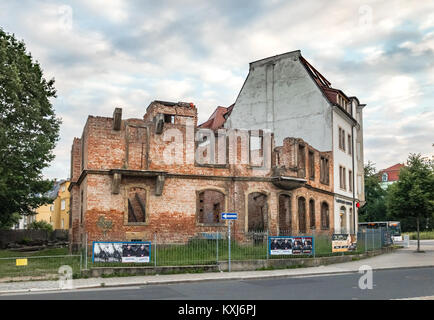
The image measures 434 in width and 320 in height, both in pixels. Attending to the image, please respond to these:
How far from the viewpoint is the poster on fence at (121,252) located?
18312 millimetres

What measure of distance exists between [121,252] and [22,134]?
16762 millimetres

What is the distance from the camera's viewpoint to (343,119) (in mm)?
36781

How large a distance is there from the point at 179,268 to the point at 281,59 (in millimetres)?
22790

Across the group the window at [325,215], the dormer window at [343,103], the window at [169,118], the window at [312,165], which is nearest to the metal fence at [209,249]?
the window at [312,165]

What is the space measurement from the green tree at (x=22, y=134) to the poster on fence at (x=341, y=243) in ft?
64.3

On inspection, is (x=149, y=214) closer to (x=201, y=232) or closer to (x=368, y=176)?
(x=201, y=232)

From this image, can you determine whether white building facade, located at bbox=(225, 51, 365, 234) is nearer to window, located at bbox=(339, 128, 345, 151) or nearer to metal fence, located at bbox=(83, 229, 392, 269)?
window, located at bbox=(339, 128, 345, 151)

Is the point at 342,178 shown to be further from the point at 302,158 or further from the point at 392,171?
the point at 392,171

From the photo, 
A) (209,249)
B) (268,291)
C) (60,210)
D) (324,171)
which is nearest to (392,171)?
(60,210)

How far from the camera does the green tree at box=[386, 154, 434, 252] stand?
32.8 meters

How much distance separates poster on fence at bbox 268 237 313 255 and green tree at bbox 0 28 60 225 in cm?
1687

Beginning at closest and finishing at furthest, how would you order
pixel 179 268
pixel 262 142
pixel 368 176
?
pixel 179 268
pixel 262 142
pixel 368 176
